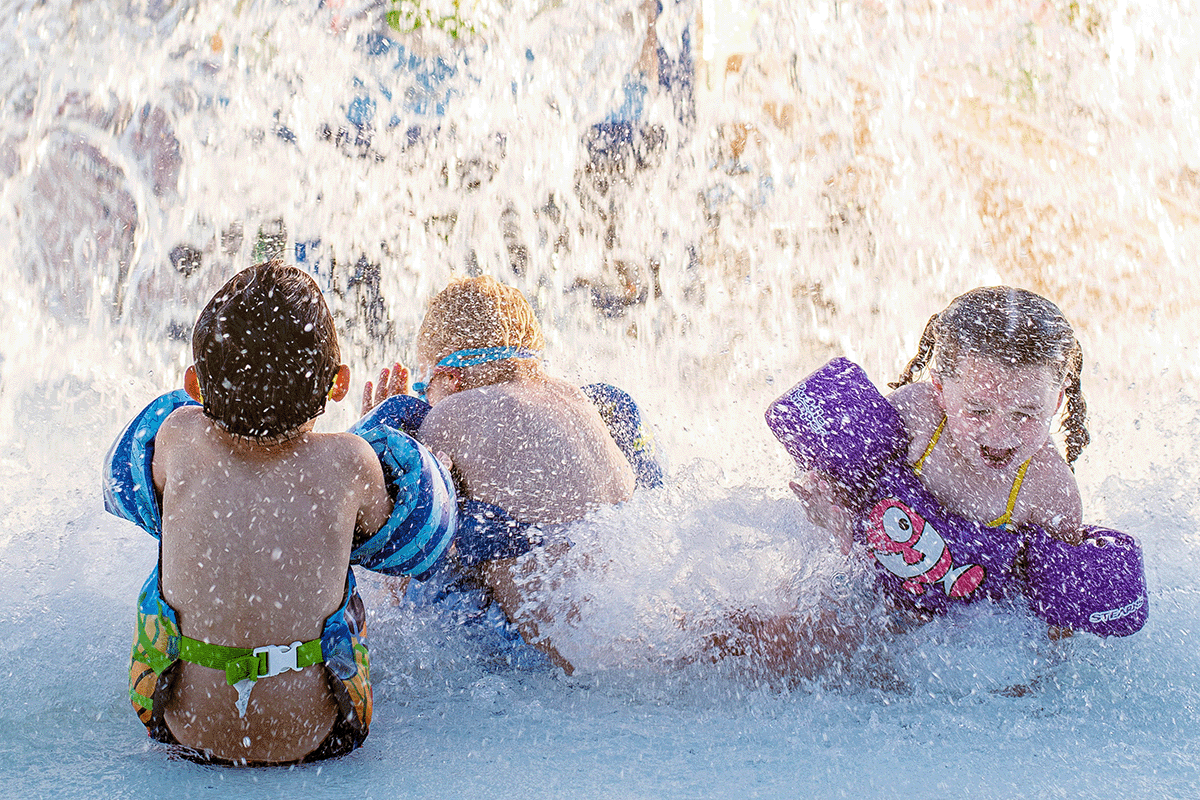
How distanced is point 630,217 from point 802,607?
5.65m

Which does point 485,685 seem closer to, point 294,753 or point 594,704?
point 594,704

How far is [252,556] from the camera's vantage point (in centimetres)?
155

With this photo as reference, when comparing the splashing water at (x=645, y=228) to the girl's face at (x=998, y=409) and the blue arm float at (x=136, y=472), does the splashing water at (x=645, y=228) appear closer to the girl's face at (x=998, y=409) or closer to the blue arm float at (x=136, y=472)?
the girl's face at (x=998, y=409)

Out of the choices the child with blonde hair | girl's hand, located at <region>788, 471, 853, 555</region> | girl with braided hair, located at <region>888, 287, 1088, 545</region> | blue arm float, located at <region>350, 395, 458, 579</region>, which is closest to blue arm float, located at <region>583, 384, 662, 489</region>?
the child with blonde hair

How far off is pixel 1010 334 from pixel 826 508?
631 millimetres

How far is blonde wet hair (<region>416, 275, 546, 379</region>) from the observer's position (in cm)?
250

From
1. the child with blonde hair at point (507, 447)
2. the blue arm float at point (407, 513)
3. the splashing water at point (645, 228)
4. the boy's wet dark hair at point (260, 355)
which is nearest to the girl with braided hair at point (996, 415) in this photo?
the splashing water at point (645, 228)

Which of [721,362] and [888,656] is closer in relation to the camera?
[888,656]

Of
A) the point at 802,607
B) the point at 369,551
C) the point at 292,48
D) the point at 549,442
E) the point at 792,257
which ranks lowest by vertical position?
the point at 802,607

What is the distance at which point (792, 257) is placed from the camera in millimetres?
7613

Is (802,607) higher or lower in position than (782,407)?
lower

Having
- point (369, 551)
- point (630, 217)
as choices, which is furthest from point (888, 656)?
point (630, 217)

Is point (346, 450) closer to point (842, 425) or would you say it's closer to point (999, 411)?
point (842, 425)

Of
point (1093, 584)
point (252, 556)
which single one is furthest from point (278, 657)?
point (1093, 584)
